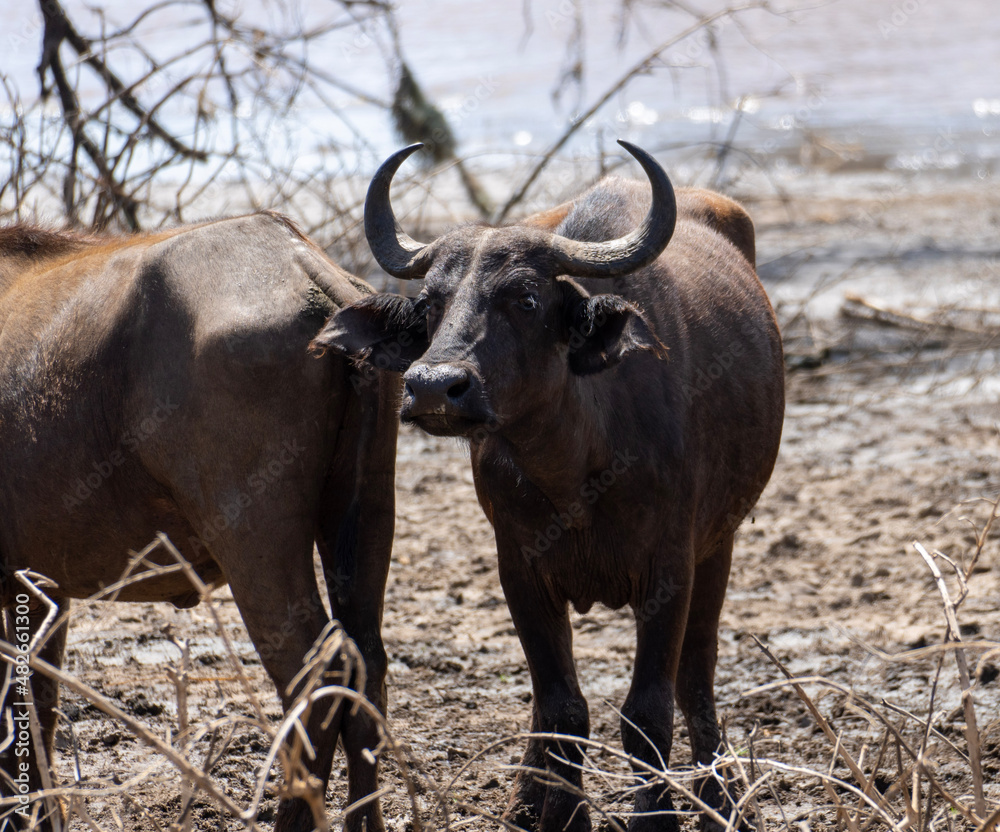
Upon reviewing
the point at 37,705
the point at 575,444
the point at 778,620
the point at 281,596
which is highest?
the point at 575,444

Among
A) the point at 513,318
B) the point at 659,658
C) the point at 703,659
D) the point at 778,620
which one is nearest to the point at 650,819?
the point at 659,658

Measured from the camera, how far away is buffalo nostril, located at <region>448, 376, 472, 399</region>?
332cm

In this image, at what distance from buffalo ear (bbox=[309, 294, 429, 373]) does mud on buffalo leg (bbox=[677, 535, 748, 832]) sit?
1.75m

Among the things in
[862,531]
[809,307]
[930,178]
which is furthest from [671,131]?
[862,531]

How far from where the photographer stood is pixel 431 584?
6473 millimetres

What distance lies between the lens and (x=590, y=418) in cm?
392

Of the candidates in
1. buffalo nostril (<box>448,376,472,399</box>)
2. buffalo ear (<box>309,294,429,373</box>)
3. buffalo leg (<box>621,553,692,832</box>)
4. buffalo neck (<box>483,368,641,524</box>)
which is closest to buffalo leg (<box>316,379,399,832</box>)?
buffalo ear (<box>309,294,429,373</box>)

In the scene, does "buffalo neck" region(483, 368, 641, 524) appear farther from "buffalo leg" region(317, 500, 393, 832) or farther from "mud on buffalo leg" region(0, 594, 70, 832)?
"mud on buffalo leg" region(0, 594, 70, 832)

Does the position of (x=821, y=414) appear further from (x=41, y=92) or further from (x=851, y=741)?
(x=41, y=92)

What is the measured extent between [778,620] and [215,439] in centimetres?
350

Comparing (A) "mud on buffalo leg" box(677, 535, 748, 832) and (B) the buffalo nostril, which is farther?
(A) "mud on buffalo leg" box(677, 535, 748, 832)

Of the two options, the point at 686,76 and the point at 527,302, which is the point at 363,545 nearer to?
the point at 527,302

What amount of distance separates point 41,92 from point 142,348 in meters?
3.80

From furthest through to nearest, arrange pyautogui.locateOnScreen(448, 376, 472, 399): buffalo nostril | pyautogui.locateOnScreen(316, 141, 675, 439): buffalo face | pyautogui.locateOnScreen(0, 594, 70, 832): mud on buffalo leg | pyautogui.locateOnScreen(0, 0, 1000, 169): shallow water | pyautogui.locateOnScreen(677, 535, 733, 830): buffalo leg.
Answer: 1. pyautogui.locateOnScreen(0, 0, 1000, 169): shallow water
2. pyautogui.locateOnScreen(677, 535, 733, 830): buffalo leg
3. pyautogui.locateOnScreen(0, 594, 70, 832): mud on buffalo leg
4. pyautogui.locateOnScreen(316, 141, 675, 439): buffalo face
5. pyautogui.locateOnScreen(448, 376, 472, 399): buffalo nostril
